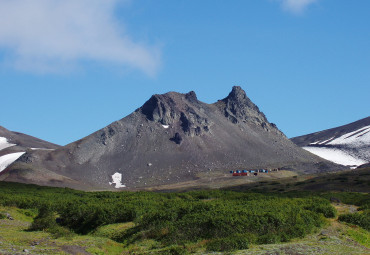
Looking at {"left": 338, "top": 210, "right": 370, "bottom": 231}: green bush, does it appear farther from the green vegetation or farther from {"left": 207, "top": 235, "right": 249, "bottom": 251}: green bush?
{"left": 207, "top": 235, "right": 249, "bottom": 251}: green bush

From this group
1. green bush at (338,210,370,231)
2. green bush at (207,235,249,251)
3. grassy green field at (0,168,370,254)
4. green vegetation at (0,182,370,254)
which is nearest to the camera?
green bush at (207,235,249,251)

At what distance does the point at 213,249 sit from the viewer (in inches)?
1323

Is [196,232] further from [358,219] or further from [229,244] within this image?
[358,219]

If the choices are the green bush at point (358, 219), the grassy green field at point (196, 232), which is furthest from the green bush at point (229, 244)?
the green bush at point (358, 219)

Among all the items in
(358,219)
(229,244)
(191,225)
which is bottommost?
(229,244)

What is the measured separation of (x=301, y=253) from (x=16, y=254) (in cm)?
1683

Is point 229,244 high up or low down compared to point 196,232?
down

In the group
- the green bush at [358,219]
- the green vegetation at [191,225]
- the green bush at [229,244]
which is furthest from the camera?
the green bush at [358,219]

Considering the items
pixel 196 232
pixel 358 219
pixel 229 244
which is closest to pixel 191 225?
pixel 196 232

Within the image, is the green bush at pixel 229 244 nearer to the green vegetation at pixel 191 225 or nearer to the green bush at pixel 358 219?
the green vegetation at pixel 191 225

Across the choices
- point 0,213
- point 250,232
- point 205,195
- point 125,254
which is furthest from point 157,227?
point 205,195

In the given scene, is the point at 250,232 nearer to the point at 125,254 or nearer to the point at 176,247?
the point at 176,247

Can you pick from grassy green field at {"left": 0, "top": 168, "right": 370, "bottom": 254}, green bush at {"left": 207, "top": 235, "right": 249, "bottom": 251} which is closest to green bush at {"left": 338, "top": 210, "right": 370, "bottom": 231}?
grassy green field at {"left": 0, "top": 168, "right": 370, "bottom": 254}

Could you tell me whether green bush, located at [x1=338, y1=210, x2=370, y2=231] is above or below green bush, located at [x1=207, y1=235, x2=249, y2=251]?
above
